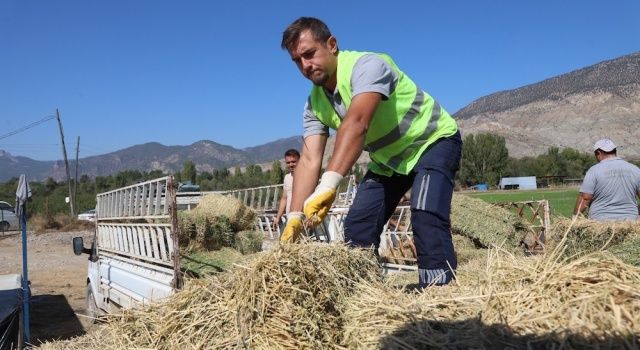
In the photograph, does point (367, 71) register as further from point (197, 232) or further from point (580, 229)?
point (197, 232)

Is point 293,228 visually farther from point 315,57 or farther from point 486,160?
point 486,160

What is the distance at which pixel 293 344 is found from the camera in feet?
6.48

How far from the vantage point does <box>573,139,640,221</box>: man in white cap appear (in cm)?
634

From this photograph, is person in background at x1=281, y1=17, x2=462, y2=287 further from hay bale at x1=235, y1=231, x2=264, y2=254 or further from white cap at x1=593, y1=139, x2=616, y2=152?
hay bale at x1=235, y1=231, x2=264, y2=254

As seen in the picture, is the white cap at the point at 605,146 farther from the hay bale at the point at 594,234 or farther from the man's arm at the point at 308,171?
the man's arm at the point at 308,171

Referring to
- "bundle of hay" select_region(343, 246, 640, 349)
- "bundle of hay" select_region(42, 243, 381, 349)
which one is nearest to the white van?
"bundle of hay" select_region(42, 243, 381, 349)

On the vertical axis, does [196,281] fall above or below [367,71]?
below

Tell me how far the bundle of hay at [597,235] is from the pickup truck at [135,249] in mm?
3498

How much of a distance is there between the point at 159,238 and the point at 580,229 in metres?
4.25

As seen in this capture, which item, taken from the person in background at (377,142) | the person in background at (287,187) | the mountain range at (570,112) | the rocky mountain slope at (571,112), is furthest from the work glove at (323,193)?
the mountain range at (570,112)

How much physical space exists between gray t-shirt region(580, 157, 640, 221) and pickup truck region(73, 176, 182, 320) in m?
4.70

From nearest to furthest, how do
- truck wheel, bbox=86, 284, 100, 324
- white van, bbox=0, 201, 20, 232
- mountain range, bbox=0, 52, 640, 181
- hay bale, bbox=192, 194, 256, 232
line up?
truck wheel, bbox=86, 284, 100, 324 → hay bale, bbox=192, 194, 256, 232 → white van, bbox=0, 201, 20, 232 → mountain range, bbox=0, 52, 640, 181

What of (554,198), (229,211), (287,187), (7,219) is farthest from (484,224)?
(554,198)

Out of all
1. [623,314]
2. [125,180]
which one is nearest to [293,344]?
[623,314]
